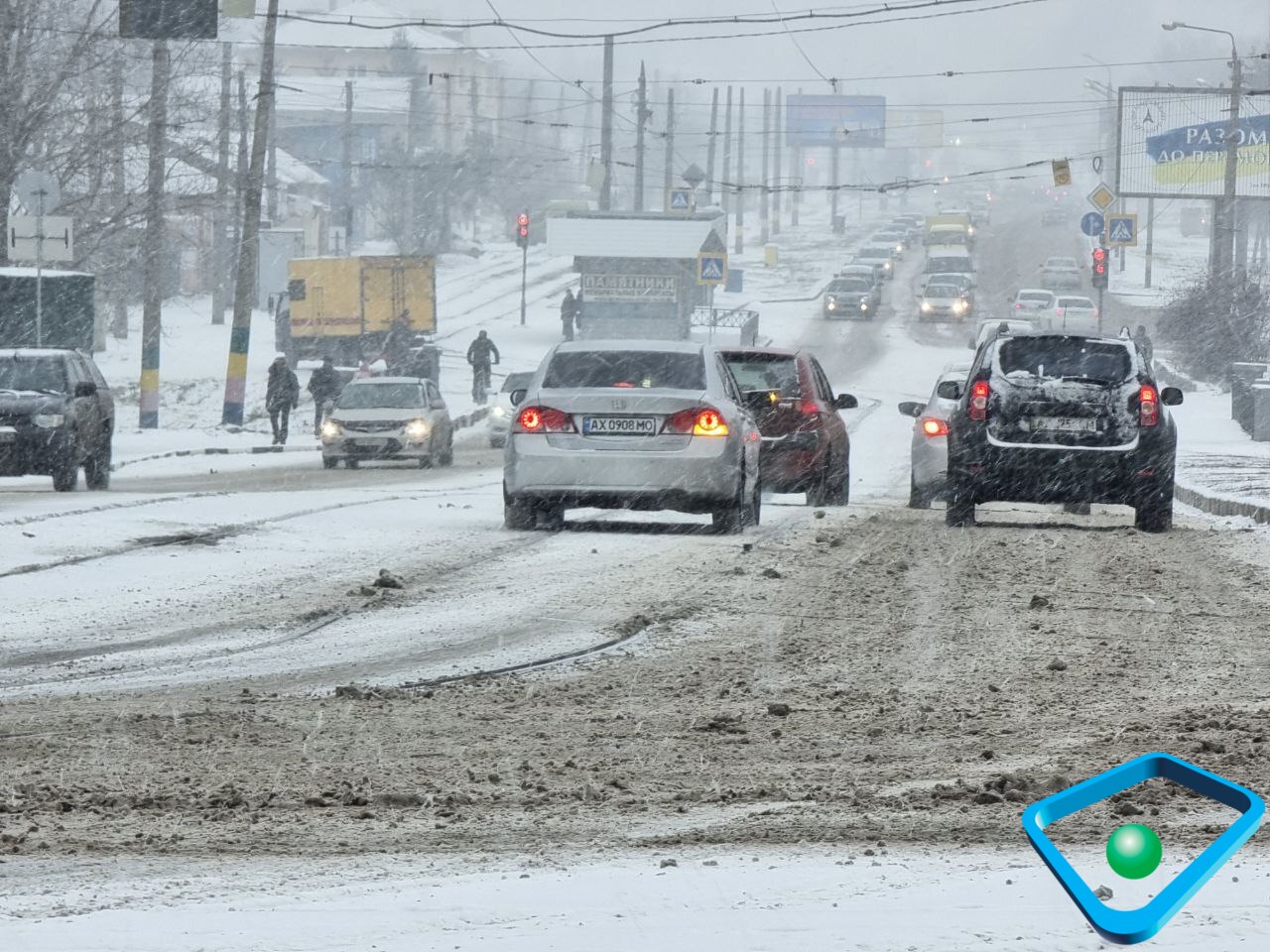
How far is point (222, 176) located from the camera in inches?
2328

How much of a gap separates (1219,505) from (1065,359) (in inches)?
187

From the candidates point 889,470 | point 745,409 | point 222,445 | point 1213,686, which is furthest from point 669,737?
point 222,445

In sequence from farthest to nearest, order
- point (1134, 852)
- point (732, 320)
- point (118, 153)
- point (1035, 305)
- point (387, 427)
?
point (732, 320), point (1035, 305), point (118, 153), point (387, 427), point (1134, 852)

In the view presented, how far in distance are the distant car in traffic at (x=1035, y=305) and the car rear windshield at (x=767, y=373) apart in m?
49.7

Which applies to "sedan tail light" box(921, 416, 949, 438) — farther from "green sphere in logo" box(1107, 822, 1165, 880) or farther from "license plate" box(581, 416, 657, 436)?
"green sphere in logo" box(1107, 822, 1165, 880)

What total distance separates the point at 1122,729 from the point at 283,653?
3.91m

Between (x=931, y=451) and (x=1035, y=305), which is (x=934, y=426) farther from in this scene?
(x=1035, y=305)

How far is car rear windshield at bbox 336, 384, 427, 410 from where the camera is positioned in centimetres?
3266

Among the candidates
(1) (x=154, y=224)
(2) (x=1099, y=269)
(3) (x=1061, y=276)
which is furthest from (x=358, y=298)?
(3) (x=1061, y=276)

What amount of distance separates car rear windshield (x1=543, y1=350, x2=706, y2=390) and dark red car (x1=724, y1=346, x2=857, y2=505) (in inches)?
141

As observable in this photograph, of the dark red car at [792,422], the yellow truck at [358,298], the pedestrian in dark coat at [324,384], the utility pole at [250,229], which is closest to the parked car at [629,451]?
the dark red car at [792,422]

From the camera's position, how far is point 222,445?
36.2m

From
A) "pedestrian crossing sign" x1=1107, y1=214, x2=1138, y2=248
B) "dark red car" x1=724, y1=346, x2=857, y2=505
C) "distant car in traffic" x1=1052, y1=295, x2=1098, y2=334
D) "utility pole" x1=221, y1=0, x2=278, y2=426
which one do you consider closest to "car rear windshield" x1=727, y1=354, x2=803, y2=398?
"dark red car" x1=724, y1=346, x2=857, y2=505

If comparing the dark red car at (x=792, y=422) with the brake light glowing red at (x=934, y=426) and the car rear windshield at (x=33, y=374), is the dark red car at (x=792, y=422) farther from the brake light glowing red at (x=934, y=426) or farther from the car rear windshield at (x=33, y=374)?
the car rear windshield at (x=33, y=374)
